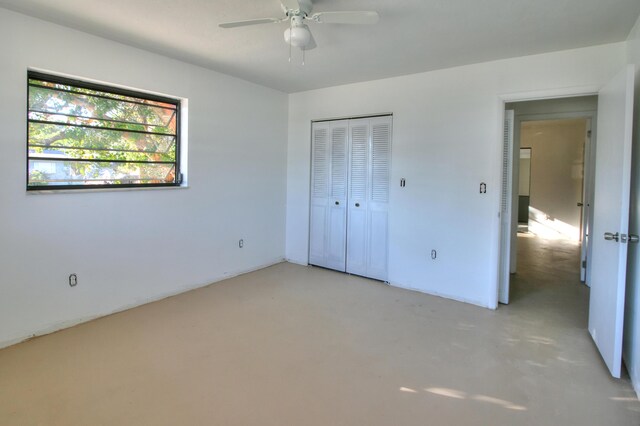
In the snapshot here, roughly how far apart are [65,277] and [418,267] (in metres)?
3.49

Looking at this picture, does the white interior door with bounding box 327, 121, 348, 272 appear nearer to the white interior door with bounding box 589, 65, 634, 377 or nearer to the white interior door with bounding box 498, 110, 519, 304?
the white interior door with bounding box 498, 110, 519, 304

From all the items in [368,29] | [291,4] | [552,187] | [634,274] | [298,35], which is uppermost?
[368,29]

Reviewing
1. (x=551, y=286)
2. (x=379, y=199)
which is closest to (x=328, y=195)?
(x=379, y=199)

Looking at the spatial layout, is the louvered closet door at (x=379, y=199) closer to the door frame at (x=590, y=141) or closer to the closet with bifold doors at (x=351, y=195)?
the closet with bifold doors at (x=351, y=195)

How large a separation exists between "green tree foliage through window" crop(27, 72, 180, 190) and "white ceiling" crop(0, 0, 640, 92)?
1.74 feet

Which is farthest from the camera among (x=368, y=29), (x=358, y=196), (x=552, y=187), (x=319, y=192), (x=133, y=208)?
(x=552, y=187)

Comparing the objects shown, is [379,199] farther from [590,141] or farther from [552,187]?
[552,187]

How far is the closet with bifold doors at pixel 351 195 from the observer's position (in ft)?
14.5

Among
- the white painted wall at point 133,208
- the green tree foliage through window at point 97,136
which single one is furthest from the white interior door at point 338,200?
the green tree foliage through window at point 97,136

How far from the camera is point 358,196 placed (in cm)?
464

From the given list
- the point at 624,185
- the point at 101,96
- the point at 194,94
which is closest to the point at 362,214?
the point at 194,94

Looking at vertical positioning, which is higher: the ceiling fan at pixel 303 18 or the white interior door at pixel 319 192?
the ceiling fan at pixel 303 18

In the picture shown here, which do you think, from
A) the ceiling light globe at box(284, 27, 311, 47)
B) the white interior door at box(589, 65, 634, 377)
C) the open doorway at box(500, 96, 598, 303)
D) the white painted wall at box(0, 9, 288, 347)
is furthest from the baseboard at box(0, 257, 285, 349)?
the open doorway at box(500, 96, 598, 303)

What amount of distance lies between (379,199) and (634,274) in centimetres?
254
